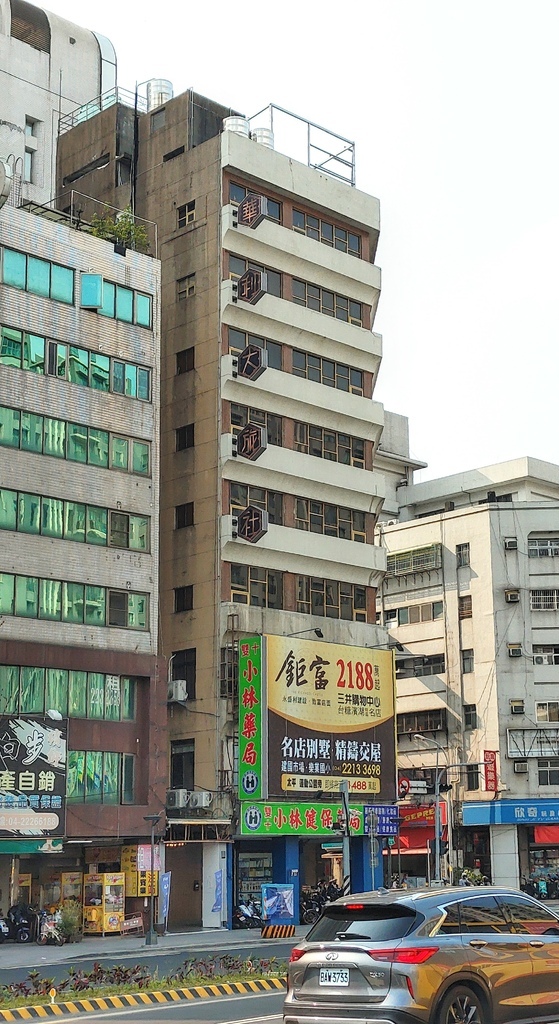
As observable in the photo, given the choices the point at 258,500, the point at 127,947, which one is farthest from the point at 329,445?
the point at 127,947

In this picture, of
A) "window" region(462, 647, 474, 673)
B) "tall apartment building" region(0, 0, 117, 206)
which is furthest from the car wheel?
"window" region(462, 647, 474, 673)

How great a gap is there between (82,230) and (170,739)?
20071mm

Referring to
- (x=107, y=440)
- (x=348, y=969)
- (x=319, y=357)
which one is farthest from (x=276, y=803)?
(x=348, y=969)

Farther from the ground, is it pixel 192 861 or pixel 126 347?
pixel 126 347

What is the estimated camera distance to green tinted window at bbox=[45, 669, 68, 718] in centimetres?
4497

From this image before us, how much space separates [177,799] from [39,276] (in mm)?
19433

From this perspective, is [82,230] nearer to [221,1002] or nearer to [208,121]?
[208,121]

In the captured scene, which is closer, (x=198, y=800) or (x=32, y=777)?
(x=32, y=777)

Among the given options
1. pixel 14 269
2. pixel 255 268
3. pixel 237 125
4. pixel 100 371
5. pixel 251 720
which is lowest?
pixel 251 720

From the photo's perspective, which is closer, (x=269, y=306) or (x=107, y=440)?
(x=107, y=440)

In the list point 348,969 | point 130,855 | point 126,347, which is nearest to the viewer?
point 348,969

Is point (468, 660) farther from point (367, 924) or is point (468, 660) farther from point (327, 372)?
point (367, 924)

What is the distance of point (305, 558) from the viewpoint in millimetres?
57219

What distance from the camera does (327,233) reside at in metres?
61.3
